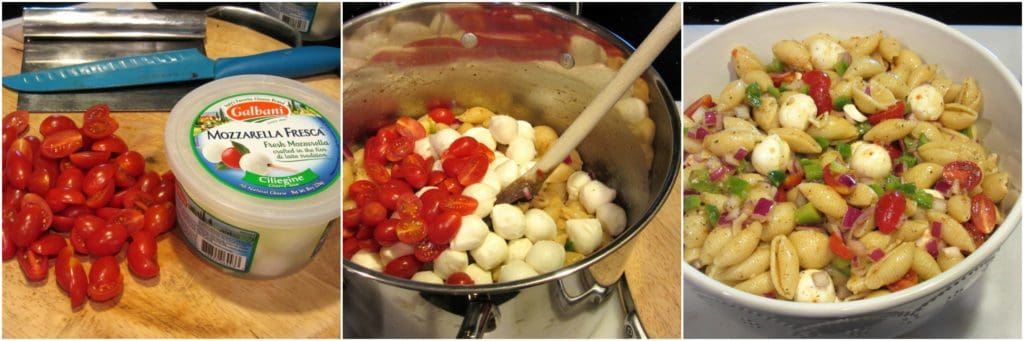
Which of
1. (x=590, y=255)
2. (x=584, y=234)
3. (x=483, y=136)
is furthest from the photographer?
(x=483, y=136)

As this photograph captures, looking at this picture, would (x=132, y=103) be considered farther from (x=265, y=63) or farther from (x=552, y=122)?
(x=552, y=122)

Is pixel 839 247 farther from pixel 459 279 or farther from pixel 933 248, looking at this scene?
pixel 459 279

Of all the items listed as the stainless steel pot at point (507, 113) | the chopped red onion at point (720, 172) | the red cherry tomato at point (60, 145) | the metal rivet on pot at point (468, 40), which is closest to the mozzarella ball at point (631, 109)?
the stainless steel pot at point (507, 113)

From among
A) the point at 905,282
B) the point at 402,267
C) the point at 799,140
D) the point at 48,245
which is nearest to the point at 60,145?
the point at 48,245

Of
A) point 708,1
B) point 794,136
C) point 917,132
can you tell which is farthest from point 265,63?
point 917,132

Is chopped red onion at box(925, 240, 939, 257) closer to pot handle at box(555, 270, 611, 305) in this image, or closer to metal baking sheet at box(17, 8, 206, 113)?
pot handle at box(555, 270, 611, 305)

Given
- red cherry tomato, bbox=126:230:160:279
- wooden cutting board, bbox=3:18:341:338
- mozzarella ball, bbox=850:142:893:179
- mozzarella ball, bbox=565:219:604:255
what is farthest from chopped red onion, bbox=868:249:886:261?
red cherry tomato, bbox=126:230:160:279
